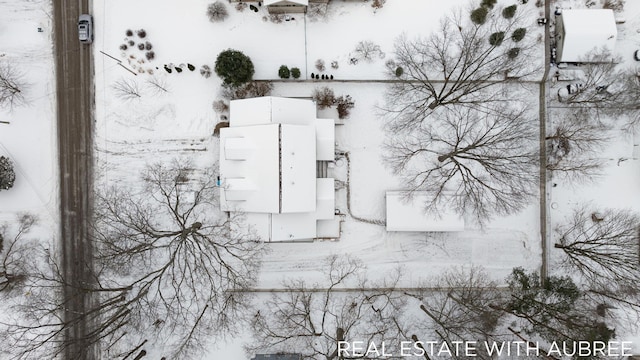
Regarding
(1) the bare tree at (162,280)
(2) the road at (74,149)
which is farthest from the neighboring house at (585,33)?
(2) the road at (74,149)

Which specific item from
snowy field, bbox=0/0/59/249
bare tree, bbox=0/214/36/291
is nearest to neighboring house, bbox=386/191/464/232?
snowy field, bbox=0/0/59/249

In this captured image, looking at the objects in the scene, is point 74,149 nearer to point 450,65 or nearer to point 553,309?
point 450,65

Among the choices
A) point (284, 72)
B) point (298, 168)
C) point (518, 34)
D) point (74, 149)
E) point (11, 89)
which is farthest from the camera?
point (74, 149)

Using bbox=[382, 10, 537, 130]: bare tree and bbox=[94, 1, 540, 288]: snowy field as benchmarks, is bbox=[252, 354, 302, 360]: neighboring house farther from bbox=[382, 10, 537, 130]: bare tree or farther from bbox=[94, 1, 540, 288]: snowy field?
bbox=[382, 10, 537, 130]: bare tree

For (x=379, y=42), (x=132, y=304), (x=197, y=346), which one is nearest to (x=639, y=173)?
(x=379, y=42)

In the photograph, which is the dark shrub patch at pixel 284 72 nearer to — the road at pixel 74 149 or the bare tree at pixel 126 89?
the bare tree at pixel 126 89

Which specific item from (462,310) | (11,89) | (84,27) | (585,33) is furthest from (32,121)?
(585,33)

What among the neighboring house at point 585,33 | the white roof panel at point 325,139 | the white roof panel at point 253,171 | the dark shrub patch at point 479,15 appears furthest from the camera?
the dark shrub patch at point 479,15
